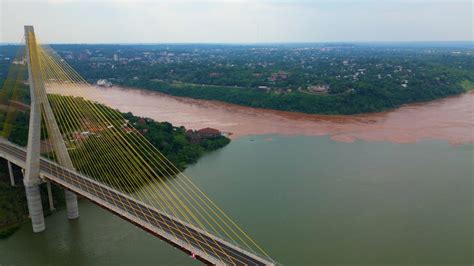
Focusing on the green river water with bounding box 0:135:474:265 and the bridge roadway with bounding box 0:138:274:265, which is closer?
the bridge roadway with bounding box 0:138:274:265

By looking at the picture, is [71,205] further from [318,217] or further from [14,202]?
[318,217]

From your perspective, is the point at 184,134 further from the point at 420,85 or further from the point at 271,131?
the point at 420,85

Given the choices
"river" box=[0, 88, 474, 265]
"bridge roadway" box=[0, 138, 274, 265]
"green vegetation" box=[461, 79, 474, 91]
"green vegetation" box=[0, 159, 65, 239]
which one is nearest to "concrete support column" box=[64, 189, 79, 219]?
"river" box=[0, 88, 474, 265]

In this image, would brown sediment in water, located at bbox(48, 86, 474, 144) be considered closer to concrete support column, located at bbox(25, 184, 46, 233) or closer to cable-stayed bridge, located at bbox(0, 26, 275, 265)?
cable-stayed bridge, located at bbox(0, 26, 275, 265)

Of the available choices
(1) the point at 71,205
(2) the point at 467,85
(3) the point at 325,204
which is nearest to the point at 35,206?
(1) the point at 71,205

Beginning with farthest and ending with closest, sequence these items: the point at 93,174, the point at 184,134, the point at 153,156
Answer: the point at 184,134 < the point at 153,156 < the point at 93,174

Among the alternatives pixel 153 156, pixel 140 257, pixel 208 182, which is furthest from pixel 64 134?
pixel 140 257

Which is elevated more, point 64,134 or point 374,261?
point 64,134
